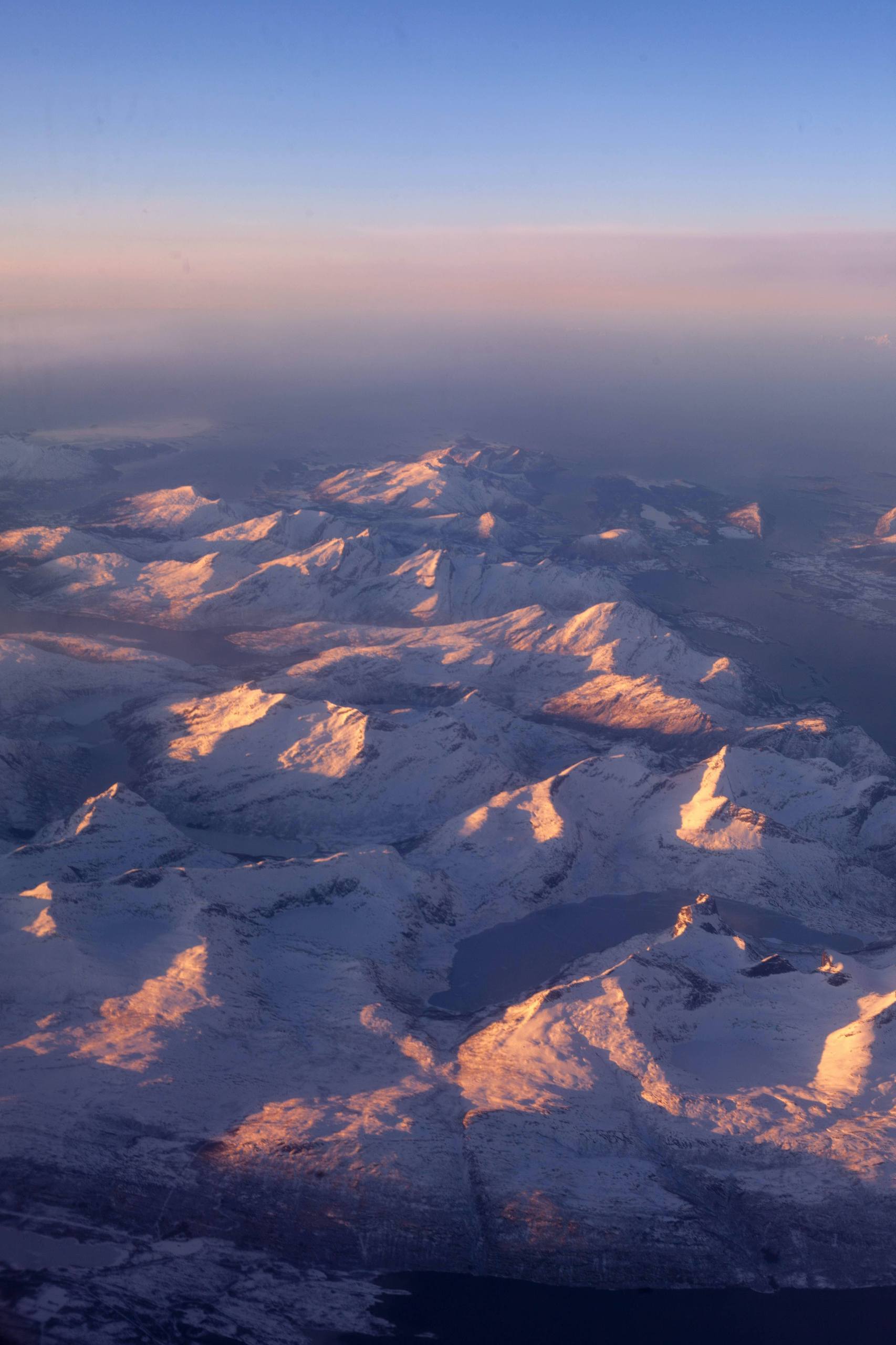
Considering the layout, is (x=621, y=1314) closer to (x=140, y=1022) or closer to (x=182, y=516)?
(x=140, y=1022)

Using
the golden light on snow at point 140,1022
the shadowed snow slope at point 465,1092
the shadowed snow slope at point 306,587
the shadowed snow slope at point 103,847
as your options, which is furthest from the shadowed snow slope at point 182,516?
the golden light on snow at point 140,1022

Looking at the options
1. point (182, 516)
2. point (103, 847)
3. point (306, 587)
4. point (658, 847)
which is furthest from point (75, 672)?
point (182, 516)

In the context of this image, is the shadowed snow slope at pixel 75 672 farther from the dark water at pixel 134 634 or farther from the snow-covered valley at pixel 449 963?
the dark water at pixel 134 634

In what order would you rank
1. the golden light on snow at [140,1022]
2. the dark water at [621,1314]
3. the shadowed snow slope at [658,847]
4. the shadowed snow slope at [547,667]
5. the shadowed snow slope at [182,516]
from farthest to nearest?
the shadowed snow slope at [182,516] → the shadowed snow slope at [547,667] → the shadowed snow slope at [658,847] → the golden light on snow at [140,1022] → the dark water at [621,1314]

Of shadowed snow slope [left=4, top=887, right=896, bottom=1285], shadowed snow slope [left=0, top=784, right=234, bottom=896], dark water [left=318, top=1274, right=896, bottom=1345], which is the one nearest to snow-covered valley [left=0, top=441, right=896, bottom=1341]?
shadowed snow slope [left=4, top=887, right=896, bottom=1285]

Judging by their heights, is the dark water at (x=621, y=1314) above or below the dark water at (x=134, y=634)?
below

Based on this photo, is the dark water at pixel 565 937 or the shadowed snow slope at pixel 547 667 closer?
the dark water at pixel 565 937

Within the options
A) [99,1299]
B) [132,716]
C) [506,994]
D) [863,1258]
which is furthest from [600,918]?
[132,716]
